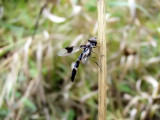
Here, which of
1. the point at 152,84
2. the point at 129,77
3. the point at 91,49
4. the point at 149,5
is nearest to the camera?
the point at 91,49

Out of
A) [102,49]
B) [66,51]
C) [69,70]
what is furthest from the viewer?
[69,70]

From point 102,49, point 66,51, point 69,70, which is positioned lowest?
point 69,70

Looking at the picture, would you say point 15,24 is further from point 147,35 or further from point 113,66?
point 147,35

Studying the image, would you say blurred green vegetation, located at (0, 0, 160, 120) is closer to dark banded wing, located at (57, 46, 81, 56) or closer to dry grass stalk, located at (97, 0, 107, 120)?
dark banded wing, located at (57, 46, 81, 56)

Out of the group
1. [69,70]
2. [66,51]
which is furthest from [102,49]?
[69,70]

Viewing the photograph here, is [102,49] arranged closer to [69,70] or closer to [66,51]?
[66,51]

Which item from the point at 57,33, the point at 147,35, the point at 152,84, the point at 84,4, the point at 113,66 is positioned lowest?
the point at 152,84

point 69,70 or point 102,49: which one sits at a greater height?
point 102,49

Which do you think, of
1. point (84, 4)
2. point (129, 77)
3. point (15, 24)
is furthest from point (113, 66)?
point (15, 24)
